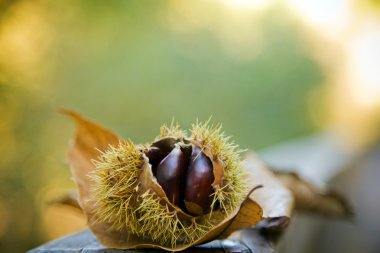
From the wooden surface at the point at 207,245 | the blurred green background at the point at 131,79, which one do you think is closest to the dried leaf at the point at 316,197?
the wooden surface at the point at 207,245

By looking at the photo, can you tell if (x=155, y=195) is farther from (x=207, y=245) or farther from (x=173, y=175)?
(x=207, y=245)

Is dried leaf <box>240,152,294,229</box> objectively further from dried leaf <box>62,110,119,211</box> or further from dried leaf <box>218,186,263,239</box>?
dried leaf <box>62,110,119,211</box>

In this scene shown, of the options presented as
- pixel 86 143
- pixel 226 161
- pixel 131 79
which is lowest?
pixel 226 161

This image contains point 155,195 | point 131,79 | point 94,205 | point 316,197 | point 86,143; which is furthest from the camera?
point 131,79

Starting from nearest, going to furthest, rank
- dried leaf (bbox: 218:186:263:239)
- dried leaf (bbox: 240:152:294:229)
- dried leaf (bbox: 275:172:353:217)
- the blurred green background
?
1. dried leaf (bbox: 218:186:263:239)
2. dried leaf (bbox: 240:152:294:229)
3. dried leaf (bbox: 275:172:353:217)
4. the blurred green background

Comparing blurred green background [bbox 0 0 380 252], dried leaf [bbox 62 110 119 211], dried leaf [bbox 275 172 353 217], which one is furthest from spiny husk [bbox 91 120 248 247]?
blurred green background [bbox 0 0 380 252]

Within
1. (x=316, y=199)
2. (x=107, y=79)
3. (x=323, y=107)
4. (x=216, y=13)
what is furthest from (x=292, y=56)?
(x=316, y=199)

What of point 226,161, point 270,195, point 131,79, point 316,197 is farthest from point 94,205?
point 131,79
